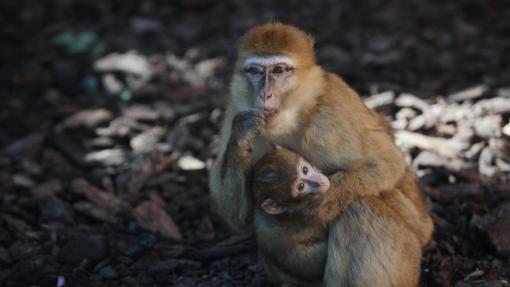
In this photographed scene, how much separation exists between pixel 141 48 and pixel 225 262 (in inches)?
162

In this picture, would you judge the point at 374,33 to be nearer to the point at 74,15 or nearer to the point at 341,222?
the point at 74,15

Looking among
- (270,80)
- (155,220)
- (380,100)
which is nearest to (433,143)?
(380,100)

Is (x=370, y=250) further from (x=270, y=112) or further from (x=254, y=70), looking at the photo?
(x=254, y=70)

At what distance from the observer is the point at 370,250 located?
13.6 feet

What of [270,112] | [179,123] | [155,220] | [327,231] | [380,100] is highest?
[270,112]

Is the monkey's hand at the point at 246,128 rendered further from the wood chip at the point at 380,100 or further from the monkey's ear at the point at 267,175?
the wood chip at the point at 380,100

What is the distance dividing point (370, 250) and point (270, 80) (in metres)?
1.15

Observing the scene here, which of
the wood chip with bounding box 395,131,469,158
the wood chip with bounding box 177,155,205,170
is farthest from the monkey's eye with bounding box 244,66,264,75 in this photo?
the wood chip with bounding box 177,155,205,170

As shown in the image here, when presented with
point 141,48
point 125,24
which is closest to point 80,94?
point 141,48

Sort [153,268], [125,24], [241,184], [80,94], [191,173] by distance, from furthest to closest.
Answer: [125,24], [80,94], [191,173], [153,268], [241,184]

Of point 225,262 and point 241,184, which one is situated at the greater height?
point 241,184

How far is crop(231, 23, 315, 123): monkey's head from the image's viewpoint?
4.40 meters

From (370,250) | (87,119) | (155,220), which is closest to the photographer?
(370,250)

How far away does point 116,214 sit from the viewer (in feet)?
18.9
